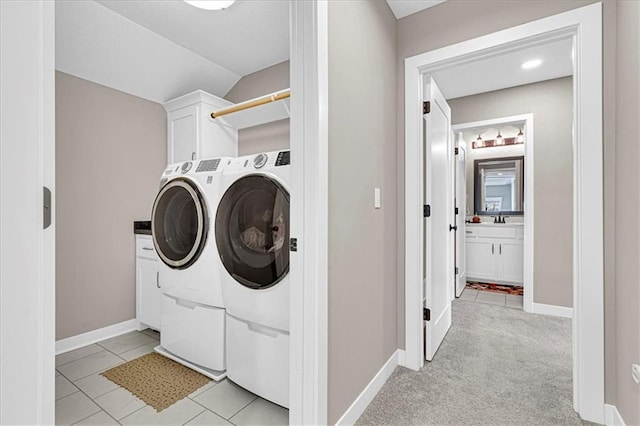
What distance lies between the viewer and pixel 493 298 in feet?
11.7

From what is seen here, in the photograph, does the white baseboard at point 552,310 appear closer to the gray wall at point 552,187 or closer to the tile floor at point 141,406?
the gray wall at point 552,187

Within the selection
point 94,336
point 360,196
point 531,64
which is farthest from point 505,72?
point 94,336

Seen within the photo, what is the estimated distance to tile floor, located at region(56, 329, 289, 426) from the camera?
59.3 inches

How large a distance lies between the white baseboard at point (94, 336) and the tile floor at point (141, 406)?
0.32m

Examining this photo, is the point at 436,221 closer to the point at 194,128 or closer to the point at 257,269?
the point at 257,269

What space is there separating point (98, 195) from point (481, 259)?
4.64m

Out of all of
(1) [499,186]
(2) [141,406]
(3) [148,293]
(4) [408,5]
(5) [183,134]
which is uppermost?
(4) [408,5]

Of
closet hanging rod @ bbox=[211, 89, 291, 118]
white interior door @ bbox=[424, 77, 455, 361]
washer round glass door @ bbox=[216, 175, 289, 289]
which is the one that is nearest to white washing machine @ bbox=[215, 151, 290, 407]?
washer round glass door @ bbox=[216, 175, 289, 289]

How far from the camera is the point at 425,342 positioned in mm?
2070

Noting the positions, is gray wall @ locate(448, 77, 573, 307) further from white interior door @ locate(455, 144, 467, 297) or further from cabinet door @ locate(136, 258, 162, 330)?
cabinet door @ locate(136, 258, 162, 330)

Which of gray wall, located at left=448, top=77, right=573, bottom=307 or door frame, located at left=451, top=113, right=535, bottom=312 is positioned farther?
door frame, located at left=451, top=113, right=535, bottom=312

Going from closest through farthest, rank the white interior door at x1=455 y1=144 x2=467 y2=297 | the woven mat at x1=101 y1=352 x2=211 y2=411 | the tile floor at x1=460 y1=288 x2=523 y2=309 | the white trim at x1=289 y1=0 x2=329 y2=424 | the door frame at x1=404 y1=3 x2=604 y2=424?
the white trim at x1=289 y1=0 x2=329 y2=424
the door frame at x1=404 y1=3 x2=604 y2=424
the woven mat at x1=101 y1=352 x2=211 y2=411
the tile floor at x1=460 y1=288 x2=523 y2=309
the white interior door at x1=455 y1=144 x2=467 y2=297

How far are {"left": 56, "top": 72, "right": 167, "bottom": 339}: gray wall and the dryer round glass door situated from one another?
33.3 inches

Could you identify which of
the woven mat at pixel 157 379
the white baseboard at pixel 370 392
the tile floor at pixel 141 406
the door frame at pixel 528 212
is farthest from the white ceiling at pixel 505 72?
the woven mat at pixel 157 379
